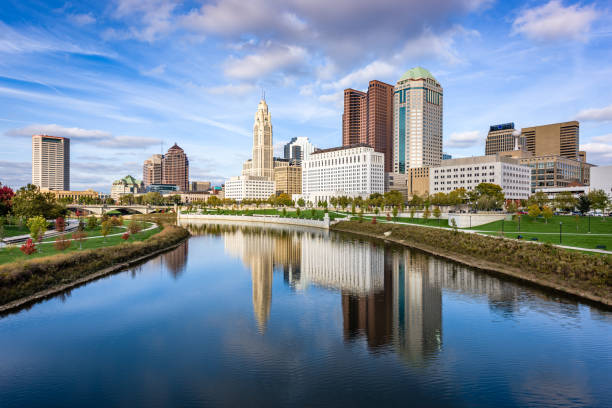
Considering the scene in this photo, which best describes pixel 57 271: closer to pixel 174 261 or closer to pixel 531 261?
pixel 174 261

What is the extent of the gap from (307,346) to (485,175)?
15699 centimetres

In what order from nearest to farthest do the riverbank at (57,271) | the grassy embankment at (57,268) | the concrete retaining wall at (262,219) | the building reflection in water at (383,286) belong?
A: the building reflection in water at (383,286), the riverbank at (57,271), the grassy embankment at (57,268), the concrete retaining wall at (262,219)

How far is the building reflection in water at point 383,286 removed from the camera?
24.6 metres

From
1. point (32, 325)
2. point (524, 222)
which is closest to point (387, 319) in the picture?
point (32, 325)

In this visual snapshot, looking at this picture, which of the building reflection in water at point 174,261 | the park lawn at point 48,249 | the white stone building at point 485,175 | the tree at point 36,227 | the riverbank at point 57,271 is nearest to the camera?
the riverbank at point 57,271

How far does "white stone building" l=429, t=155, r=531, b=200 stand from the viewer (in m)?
155

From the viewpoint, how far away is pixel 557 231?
58.2m

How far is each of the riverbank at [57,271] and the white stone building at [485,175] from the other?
14673cm

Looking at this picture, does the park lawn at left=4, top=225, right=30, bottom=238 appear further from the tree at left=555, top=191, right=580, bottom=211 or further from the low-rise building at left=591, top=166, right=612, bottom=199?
the low-rise building at left=591, top=166, right=612, bottom=199

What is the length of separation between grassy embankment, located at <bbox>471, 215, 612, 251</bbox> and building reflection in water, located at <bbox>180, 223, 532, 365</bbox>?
13848mm

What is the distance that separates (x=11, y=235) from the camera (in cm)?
5553

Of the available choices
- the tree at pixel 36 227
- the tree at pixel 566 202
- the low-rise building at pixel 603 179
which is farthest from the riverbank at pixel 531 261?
the low-rise building at pixel 603 179

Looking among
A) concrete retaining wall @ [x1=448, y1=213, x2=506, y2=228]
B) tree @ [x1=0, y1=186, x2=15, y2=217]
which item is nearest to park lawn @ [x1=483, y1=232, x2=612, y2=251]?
concrete retaining wall @ [x1=448, y1=213, x2=506, y2=228]

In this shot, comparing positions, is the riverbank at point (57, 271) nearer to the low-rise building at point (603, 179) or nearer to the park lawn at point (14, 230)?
the park lawn at point (14, 230)
